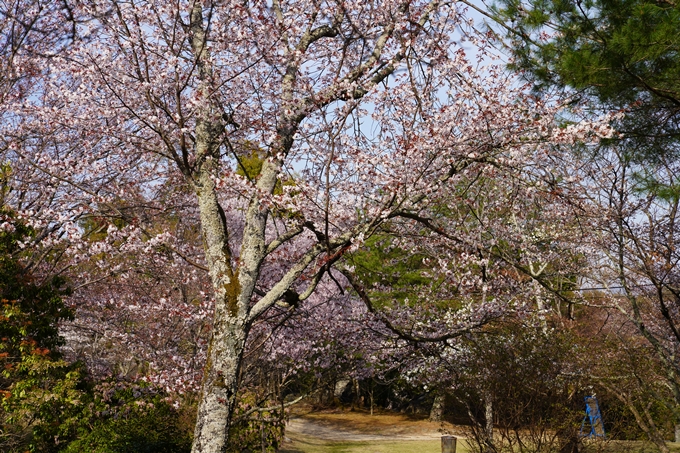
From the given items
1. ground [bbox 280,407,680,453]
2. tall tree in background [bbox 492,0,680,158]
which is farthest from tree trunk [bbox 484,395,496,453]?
tall tree in background [bbox 492,0,680,158]

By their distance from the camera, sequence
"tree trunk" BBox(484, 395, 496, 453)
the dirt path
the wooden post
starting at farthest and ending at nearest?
1. the dirt path
2. the wooden post
3. "tree trunk" BBox(484, 395, 496, 453)

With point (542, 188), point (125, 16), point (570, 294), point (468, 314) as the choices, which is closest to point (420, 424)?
point (570, 294)

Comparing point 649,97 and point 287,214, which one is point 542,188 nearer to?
point 649,97

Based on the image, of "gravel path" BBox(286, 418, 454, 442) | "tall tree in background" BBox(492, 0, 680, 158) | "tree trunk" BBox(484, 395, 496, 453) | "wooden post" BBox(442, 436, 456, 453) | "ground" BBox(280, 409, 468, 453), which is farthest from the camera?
"gravel path" BBox(286, 418, 454, 442)

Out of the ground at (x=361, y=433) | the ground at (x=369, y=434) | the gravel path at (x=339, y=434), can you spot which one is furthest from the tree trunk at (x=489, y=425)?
the gravel path at (x=339, y=434)

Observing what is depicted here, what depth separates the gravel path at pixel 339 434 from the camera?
18.7 meters

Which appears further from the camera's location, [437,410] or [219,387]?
[437,410]

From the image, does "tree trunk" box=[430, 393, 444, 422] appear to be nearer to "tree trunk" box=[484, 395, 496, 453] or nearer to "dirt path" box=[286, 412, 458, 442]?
"dirt path" box=[286, 412, 458, 442]

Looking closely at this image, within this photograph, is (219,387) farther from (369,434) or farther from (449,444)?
(369,434)

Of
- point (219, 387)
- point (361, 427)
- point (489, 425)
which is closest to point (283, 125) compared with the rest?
point (219, 387)

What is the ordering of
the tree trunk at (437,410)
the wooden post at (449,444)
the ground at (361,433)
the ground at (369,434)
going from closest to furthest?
the wooden post at (449,444) < the ground at (369,434) < the ground at (361,433) < the tree trunk at (437,410)

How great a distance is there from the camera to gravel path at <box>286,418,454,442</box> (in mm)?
18703

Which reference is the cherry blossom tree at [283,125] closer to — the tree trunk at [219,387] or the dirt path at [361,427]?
the tree trunk at [219,387]

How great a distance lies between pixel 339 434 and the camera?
1997 cm
